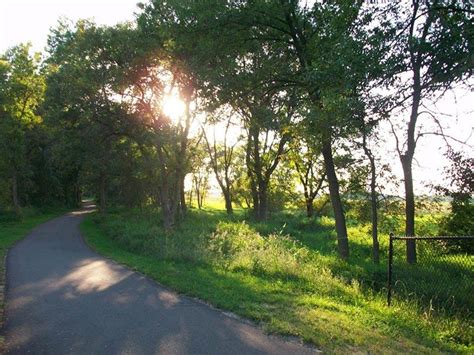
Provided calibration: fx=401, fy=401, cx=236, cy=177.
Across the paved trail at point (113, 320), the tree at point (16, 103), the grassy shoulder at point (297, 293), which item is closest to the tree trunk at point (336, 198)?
the grassy shoulder at point (297, 293)

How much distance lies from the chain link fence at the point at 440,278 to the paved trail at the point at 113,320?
392cm

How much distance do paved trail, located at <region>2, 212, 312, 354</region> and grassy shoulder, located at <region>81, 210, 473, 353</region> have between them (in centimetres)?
56

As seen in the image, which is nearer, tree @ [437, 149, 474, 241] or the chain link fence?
the chain link fence

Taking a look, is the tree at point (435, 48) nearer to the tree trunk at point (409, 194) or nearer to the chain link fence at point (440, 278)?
the chain link fence at point (440, 278)

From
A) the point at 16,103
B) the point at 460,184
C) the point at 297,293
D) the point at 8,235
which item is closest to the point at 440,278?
the point at 297,293

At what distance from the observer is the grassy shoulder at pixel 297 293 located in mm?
6316

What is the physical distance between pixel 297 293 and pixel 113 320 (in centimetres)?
416

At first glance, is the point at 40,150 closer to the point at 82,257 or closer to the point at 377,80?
the point at 82,257

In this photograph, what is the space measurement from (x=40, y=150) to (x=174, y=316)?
41.3 metres

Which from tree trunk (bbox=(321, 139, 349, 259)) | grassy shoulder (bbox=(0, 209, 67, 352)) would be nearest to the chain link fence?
tree trunk (bbox=(321, 139, 349, 259))

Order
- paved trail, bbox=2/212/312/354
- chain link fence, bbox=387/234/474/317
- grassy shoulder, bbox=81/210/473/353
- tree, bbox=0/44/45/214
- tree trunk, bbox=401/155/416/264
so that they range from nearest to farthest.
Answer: paved trail, bbox=2/212/312/354 < grassy shoulder, bbox=81/210/473/353 < chain link fence, bbox=387/234/474/317 < tree trunk, bbox=401/155/416/264 < tree, bbox=0/44/45/214

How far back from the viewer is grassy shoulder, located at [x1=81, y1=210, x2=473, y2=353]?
249 inches

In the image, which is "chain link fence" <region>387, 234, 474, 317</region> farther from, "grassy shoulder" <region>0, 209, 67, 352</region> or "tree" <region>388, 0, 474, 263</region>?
"grassy shoulder" <region>0, 209, 67, 352</region>

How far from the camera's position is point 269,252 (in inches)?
522
